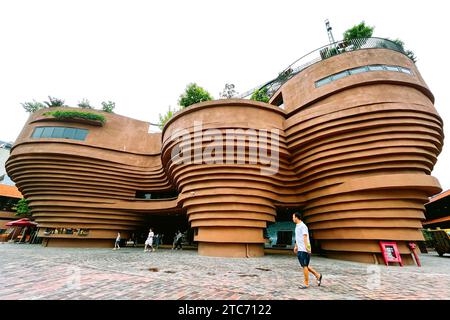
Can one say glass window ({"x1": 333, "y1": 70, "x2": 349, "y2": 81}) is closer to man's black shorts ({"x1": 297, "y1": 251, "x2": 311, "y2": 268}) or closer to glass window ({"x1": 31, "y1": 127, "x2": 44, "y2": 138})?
man's black shorts ({"x1": 297, "y1": 251, "x2": 311, "y2": 268})

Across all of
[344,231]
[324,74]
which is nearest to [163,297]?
[344,231]

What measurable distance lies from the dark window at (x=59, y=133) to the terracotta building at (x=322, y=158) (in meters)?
1.48

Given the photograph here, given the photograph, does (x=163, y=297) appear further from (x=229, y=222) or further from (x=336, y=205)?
(x=336, y=205)

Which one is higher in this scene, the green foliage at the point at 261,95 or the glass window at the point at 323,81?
the green foliage at the point at 261,95

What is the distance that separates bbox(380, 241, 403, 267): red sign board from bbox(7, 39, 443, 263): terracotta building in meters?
0.28

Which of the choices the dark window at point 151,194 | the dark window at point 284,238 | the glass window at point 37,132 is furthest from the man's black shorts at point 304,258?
the glass window at point 37,132

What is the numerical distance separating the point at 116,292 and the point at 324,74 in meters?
14.5

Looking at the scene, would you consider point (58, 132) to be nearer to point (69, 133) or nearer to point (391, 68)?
point (69, 133)

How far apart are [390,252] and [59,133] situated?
24.5 m

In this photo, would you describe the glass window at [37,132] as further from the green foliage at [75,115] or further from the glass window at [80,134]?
the glass window at [80,134]

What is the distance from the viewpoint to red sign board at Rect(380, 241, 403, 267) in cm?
945

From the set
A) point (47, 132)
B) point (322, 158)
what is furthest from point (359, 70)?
point (47, 132)

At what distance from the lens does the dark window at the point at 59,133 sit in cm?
1812

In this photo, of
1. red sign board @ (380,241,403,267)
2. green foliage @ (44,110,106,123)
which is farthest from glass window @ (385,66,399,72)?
green foliage @ (44,110,106,123)
